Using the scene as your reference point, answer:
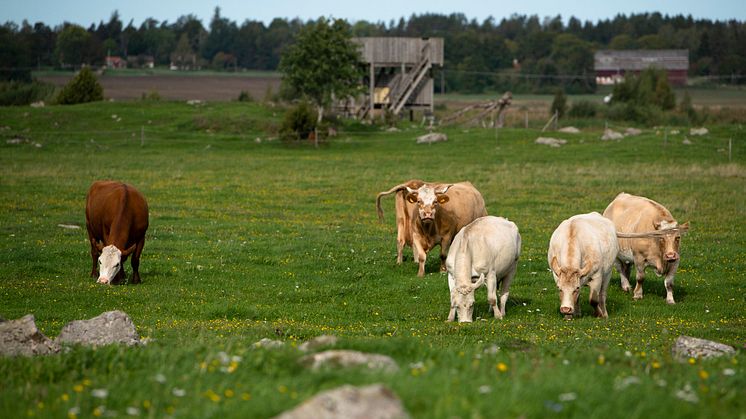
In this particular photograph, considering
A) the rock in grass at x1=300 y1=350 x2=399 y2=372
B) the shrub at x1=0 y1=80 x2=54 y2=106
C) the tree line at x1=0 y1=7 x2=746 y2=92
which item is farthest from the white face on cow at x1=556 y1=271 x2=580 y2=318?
the tree line at x1=0 y1=7 x2=746 y2=92

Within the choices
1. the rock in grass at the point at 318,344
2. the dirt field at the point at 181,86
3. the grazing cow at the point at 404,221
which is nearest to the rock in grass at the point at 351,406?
the rock in grass at the point at 318,344

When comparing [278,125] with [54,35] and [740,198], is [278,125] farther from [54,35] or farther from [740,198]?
[54,35]

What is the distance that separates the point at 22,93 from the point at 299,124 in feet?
118

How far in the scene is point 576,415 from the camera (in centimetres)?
686

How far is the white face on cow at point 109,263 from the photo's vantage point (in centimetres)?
1822

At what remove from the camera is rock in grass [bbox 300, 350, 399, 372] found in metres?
8.11

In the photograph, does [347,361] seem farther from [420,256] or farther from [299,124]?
[299,124]

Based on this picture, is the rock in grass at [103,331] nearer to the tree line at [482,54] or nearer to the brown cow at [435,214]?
the brown cow at [435,214]

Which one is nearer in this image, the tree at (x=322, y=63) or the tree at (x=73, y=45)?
the tree at (x=322, y=63)

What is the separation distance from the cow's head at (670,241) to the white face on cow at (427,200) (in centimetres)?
413

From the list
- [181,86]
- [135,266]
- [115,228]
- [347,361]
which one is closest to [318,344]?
[347,361]

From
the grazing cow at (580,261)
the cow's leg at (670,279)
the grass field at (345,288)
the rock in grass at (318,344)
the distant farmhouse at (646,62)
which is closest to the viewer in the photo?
the grass field at (345,288)

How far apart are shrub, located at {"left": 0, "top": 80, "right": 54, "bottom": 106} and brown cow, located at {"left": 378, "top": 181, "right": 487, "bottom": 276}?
213ft

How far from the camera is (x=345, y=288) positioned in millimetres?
18047
